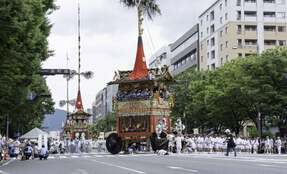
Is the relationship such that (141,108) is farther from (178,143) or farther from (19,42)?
(19,42)

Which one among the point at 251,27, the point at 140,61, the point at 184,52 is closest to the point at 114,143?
the point at 140,61

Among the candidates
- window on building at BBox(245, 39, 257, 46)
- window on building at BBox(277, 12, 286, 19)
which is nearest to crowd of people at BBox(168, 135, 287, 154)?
window on building at BBox(245, 39, 257, 46)

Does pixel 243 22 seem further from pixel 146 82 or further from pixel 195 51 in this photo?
pixel 146 82

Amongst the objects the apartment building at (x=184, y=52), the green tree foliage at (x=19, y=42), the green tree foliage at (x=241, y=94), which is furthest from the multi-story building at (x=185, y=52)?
the green tree foliage at (x=19, y=42)

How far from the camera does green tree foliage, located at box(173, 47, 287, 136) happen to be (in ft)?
188

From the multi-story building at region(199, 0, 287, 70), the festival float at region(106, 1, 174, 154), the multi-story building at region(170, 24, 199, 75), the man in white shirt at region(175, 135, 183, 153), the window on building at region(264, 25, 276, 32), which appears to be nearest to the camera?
the festival float at region(106, 1, 174, 154)

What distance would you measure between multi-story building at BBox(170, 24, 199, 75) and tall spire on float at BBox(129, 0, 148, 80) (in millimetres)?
74792

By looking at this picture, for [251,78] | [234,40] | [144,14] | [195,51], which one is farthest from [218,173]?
[195,51]

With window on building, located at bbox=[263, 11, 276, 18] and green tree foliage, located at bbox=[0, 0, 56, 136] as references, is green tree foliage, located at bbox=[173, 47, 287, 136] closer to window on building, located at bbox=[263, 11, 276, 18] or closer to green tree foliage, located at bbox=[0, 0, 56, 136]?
green tree foliage, located at bbox=[0, 0, 56, 136]

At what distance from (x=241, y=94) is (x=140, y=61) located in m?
17.9

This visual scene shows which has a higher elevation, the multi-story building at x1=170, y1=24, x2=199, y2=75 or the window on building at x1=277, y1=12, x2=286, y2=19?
the window on building at x1=277, y1=12, x2=286, y2=19

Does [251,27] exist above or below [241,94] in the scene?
above

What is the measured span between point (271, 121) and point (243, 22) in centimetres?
4755

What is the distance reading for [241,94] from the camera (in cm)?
6144
